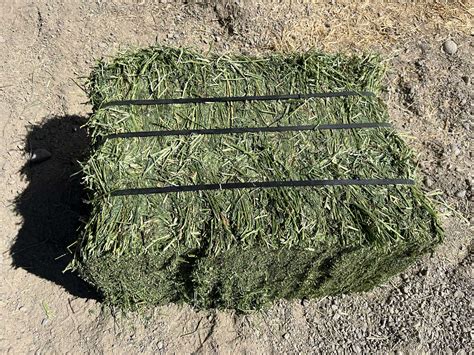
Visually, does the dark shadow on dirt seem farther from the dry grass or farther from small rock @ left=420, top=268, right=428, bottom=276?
small rock @ left=420, top=268, right=428, bottom=276

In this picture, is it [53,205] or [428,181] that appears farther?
[428,181]

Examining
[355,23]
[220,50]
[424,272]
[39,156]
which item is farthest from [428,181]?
[39,156]

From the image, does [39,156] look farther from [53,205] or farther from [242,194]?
[242,194]

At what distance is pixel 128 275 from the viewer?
9.86 ft

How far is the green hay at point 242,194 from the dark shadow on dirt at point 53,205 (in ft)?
2.27

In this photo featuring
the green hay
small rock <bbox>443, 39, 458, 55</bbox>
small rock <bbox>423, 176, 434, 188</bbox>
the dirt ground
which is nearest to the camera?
the green hay

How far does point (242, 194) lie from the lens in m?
2.91

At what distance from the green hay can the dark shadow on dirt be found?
0.69m

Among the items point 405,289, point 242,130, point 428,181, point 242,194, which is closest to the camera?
point 242,194

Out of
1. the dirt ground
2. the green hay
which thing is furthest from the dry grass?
the green hay

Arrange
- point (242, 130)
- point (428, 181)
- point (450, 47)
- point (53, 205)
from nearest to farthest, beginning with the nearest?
point (242, 130), point (53, 205), point (428, 181), point (450, 47)

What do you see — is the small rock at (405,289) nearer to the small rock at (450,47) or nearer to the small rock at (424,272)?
the small rock at (424,272)

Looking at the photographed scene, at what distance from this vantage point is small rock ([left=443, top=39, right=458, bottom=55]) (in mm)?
4883

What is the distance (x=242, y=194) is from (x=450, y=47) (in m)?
3.36
